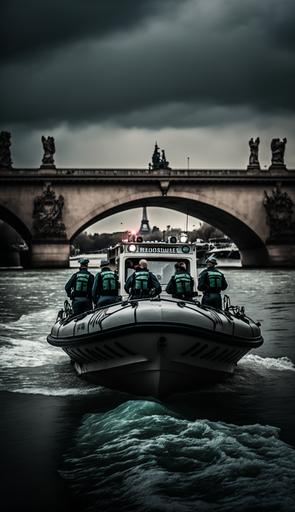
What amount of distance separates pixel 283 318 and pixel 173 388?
476 inches

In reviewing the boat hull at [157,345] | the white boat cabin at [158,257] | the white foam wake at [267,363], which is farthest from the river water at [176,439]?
the white boat cabin at [158,257]

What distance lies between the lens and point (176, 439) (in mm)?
7477

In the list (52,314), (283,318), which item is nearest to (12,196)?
(52,314)

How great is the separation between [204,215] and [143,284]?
57.8 meters

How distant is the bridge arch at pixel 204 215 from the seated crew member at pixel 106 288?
153 ft

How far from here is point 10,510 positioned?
18.5ft

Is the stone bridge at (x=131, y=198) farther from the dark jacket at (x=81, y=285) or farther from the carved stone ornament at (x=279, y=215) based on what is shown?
the dark jacket at (x=81, y=285)

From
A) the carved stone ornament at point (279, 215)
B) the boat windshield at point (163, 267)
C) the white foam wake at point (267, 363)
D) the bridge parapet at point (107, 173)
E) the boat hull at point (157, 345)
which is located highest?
the bridge parapet at point (107, 173)

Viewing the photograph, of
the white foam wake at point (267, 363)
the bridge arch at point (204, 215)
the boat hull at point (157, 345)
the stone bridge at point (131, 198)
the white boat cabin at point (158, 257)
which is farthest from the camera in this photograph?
the bridge arch at point (204, 215)

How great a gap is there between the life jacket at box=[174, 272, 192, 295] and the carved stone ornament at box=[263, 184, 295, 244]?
167 feet

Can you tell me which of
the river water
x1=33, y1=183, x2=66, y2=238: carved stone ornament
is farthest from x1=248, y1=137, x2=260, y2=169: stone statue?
the river water

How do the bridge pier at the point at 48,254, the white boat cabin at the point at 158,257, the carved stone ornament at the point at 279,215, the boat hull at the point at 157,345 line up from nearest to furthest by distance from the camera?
the boat hull at the point at 157,345 < the white boat cabin at the point at 158,257 < the bridge pier at the point at 48,254 < the carved stone ornament at the point at 279,215

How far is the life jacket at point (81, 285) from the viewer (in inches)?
465

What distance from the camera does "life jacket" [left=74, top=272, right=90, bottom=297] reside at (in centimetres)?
1180
